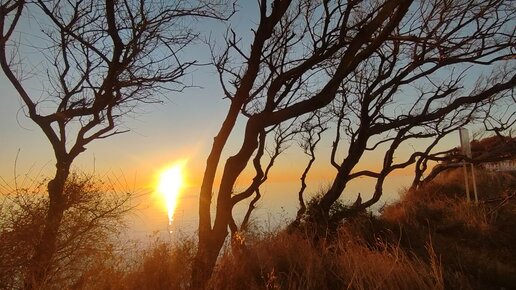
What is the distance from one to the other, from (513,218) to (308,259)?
7.89 m

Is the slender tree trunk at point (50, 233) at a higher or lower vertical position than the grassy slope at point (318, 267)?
higher

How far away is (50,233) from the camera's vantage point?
6.39 meters

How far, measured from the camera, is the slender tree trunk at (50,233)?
5.41m

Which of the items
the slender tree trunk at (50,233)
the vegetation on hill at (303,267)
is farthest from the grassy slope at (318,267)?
the slender tree trunk at (50,233)

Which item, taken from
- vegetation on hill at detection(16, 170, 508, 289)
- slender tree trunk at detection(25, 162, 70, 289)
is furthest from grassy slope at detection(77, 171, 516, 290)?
slender tree trunk at detection(25, 162, 70, 289)

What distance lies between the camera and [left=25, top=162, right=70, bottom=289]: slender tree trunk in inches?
213

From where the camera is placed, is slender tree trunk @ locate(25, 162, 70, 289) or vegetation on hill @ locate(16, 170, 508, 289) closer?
vegetation on hill @ locate(16, 170, 508, 289)

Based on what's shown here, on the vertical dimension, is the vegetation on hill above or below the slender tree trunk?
below

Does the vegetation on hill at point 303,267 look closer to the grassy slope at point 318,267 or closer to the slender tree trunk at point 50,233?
the grassy slope at point 318,267

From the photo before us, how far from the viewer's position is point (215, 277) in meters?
4.95

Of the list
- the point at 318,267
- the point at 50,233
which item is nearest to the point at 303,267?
the point at 318,267

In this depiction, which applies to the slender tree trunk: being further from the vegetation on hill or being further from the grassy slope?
the grassy slope

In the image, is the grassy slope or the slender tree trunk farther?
the slender tree trunk

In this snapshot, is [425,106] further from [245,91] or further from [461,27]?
[245,91]
